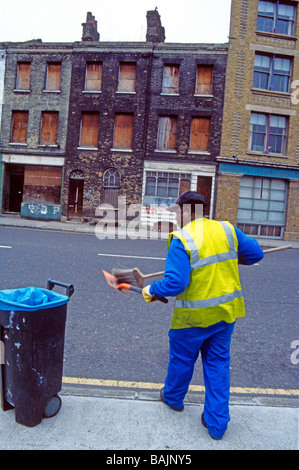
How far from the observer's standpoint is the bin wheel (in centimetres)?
261

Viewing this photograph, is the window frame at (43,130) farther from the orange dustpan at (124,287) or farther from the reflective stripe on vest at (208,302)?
the reflective stripe on vest at (208,302)

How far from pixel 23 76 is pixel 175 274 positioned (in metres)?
23.2

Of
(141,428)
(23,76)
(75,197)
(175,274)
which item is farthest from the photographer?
(23,76)

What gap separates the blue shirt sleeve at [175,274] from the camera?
2434mm

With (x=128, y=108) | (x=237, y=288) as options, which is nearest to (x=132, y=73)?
(x=128, y=108)

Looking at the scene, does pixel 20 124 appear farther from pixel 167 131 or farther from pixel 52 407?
pixel 52 407

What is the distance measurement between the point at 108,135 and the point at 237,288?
19.1 metres

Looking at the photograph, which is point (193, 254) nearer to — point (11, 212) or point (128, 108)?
point (128, 108)

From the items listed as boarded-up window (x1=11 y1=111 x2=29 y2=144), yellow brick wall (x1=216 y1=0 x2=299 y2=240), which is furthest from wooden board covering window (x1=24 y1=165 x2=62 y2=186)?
yellow brick wall (x1=216 y1=0 x2=299 y2=240)

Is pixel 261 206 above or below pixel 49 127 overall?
below

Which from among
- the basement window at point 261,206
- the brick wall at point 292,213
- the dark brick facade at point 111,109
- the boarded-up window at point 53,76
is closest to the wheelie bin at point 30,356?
the dark brick facade at point 111,109

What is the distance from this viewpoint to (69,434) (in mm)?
2467

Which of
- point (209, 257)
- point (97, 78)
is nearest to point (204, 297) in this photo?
point (209, 257)

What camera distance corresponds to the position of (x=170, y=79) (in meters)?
20.3
